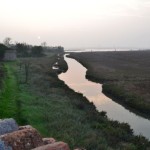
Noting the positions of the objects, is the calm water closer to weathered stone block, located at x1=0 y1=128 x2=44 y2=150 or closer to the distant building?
weathered stone block, located at x1=0 y1=128 x2=44 y2=150

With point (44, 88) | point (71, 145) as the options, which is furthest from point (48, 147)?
point (44, 88)

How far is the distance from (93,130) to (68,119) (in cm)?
270

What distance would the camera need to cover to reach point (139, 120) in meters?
32.2

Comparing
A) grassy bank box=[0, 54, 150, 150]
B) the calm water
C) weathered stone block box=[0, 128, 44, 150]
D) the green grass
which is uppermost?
weathered stone block box=[0, 128, 44, 150]

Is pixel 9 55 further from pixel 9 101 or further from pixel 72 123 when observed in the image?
pixel 72 123

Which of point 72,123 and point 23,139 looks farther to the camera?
point 72,123

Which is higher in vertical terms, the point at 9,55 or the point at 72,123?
the point at 9,55

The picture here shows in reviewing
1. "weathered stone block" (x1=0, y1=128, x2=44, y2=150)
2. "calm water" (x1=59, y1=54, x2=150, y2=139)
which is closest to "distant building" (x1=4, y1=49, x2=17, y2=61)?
"calm water" (x1=59, y1=54, x2=150, y2=139)

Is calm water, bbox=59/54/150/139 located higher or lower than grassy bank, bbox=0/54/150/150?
lower

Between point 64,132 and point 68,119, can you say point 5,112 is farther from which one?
point 64,132

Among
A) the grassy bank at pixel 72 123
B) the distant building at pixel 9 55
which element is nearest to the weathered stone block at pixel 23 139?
the grassy bank at pixel 72 123

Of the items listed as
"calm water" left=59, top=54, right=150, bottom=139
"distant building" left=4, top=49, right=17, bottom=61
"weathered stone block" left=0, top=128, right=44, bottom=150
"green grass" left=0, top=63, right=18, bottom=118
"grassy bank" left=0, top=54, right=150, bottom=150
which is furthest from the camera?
"distant building" left=4, top=49, right=17, bottom=61

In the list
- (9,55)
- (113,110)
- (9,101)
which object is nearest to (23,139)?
(9,101)

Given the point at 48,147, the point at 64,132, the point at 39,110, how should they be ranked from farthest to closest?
the point at 39,110 < the point at 64,132 < the point at 48,147
